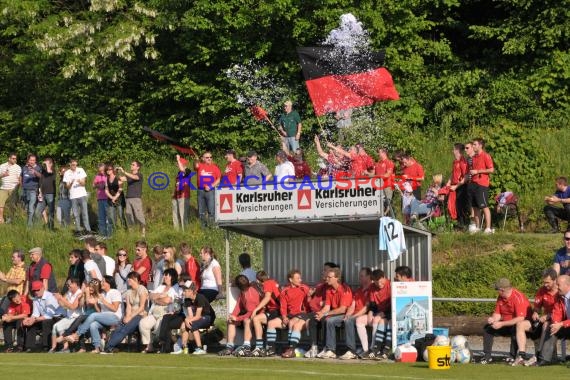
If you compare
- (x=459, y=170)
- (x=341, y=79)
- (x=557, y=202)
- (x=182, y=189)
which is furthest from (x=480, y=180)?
(x=341, y=79)

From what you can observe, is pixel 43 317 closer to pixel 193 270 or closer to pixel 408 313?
pixel 193 270

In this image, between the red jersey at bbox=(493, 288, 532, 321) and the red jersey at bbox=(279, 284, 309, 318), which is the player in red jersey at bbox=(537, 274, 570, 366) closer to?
the red jersey at bbox=(493, 288, 532, 321)

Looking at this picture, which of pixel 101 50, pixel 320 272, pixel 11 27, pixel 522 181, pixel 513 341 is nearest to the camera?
pixel 513 341

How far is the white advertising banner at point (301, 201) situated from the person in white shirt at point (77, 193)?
380 inches

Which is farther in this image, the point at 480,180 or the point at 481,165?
the point at 480,180

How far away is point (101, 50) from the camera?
3756 cm

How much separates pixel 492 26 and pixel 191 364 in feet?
66.3

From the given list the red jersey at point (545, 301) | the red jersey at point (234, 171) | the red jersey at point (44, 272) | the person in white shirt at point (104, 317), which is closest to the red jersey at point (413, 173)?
the red jersey at point (234, 171)

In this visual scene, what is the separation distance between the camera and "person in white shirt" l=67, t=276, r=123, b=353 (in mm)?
23344

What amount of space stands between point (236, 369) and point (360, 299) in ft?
9.88

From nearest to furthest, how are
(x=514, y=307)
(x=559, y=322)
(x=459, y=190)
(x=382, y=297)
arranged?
(x=559, y=322) < (x=514, y=307) < (x=382, y=297) < (x=459, y=190)

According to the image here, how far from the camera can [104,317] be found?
2342 cm

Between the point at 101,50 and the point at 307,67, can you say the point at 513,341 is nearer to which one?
the point at 307,67

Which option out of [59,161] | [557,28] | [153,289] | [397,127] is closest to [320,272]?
[153,289]
